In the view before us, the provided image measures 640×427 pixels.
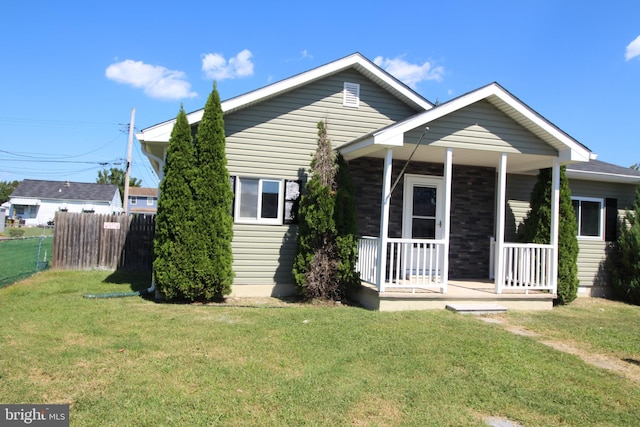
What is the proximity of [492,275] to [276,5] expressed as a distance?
26.7 feet

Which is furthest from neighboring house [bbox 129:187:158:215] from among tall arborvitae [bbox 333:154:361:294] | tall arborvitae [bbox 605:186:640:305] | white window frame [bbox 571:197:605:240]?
tall arborvitae [bbox 605:186:640:305]

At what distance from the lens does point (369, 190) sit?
9672 millimetres

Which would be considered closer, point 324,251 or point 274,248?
point 324,251

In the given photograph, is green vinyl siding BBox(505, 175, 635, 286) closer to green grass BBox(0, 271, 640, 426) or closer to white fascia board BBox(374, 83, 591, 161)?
white fascia board BBox(374, 83, 591, 161)

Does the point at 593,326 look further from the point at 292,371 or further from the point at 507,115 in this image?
the point at 292,371

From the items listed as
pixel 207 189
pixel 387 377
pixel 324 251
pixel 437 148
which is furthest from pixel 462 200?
pixel 387 377

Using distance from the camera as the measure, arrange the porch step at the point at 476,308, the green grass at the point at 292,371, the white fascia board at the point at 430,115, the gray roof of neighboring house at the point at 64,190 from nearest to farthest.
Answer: the green grass at the point at 292,371 → the white fascia board at the point at 430,115 → the porch step at the point at 476,308 → the gray roof of neighboring house at the point at 64,190

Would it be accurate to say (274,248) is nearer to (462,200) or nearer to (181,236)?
(181,236)

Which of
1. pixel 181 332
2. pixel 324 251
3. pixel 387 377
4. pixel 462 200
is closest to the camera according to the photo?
pixel 387 377

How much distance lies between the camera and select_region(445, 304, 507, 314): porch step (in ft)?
24.7

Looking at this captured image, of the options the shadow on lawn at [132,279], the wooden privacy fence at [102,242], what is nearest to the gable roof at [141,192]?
the wooden privacy fence at [102,242]

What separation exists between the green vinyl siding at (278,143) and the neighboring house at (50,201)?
4206 centimetres

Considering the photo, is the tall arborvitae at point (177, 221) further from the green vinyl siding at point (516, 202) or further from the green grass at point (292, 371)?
the green vinyl siding at point (516, 202)

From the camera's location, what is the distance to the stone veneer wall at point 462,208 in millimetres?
9695
